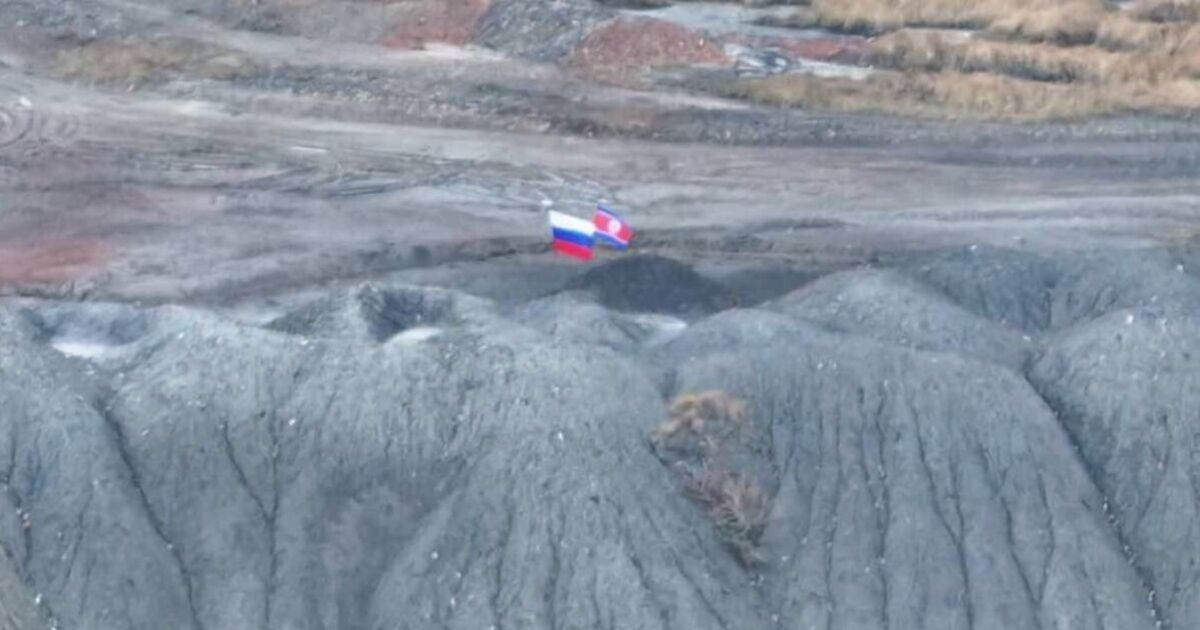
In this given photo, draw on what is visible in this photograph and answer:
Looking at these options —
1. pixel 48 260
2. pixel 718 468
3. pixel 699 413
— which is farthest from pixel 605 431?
pixel 48 260

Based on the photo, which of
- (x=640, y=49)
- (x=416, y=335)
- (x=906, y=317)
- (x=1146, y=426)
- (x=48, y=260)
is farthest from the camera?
(x=640, y=49)

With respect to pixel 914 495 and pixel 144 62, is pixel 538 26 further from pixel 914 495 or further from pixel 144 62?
pixel 914 495

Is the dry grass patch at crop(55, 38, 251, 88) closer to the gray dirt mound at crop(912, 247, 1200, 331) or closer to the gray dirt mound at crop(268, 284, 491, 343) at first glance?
the gray dirt mound at crop(268, 284, 491, 343)

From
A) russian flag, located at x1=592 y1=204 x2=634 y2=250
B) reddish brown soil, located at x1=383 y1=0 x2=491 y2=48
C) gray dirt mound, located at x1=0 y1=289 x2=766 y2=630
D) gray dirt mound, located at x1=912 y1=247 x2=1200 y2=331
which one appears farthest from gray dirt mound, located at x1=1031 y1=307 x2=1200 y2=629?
reddish brown soil, located at x1=383 y1=0 x2=491 y2=48

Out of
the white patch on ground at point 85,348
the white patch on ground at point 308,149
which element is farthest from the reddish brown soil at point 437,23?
the white patch on ground at point 85,348

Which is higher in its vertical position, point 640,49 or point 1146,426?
point 1146,426

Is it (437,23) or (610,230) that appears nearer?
(610,230)

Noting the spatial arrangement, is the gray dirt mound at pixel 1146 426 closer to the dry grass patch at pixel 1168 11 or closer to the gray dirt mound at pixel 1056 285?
the gray dirt mound at pixel 1056 285
